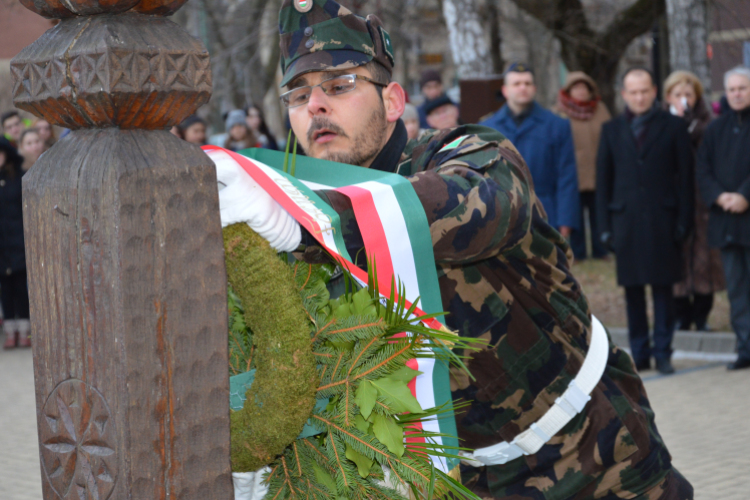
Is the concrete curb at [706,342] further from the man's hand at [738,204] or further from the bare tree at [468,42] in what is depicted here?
the bare tree at [468,42]

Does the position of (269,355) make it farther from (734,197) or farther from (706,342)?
(706,342)

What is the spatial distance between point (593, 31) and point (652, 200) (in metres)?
10.1

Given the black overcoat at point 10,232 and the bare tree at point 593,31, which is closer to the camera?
the black overcoat at point 10,232

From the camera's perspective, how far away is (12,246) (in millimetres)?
9156

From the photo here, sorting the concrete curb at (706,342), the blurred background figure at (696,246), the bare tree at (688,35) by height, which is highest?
the bare tree at (688,35)

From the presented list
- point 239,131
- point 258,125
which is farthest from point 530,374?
point 258,125

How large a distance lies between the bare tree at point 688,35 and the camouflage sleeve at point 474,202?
9.59 meters

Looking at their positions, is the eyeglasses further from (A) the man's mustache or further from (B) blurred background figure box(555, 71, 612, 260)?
(B) blurred background figure box(555, 71, 612, 260)

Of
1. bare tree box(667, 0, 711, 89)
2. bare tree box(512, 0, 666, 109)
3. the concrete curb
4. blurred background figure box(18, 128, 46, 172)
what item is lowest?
the concrete curb

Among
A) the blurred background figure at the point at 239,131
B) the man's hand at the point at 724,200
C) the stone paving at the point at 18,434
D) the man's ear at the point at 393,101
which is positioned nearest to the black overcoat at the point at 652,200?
the man's hand at the point at 724,200

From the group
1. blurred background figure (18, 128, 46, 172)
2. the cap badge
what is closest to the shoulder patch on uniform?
the cap badge

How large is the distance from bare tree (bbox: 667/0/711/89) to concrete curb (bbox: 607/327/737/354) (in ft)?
13.9

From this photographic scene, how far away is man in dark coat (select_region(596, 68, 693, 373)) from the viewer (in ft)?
22.8

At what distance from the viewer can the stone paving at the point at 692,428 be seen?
467 cm
